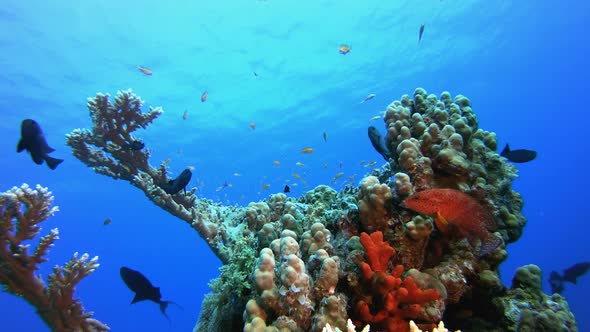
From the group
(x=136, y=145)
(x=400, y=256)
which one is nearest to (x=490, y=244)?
(x=400, y=256)

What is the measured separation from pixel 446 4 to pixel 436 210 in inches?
1056

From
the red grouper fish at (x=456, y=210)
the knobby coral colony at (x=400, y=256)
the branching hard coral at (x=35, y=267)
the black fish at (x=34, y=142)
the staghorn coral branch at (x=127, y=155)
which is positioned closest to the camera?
the knobby coral colony at (x=400, y=256)

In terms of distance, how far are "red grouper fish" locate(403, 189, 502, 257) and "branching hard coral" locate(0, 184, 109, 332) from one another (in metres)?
3.99

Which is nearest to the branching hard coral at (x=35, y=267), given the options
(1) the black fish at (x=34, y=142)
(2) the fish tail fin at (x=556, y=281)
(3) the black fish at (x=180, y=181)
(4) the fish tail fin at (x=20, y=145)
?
(1) the black fish at (x=34, y=142)

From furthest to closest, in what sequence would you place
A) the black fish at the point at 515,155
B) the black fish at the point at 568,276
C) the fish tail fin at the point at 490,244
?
the black fish at the point at 568,276 < the black fish at the point at 515,155 < the fish tail fin at the point at 490,244

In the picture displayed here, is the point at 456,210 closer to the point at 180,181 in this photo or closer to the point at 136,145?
the point at 180,181

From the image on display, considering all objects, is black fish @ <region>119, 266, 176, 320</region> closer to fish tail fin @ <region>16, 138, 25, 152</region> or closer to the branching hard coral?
the branching hard coral

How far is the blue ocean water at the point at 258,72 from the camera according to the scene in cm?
2078

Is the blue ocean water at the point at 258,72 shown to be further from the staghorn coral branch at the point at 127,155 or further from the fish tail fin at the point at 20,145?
the fish tail fin at the point at 20,145

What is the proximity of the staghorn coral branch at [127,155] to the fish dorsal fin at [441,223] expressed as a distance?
3.79 meters

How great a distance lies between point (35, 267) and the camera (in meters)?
3.62

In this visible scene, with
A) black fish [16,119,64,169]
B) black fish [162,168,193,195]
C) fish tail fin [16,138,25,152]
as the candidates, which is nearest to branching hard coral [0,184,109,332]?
black fish [16,119,64,169]

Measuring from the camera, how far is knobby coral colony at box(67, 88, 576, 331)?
2.66 metres

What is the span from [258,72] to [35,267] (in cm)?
2735
